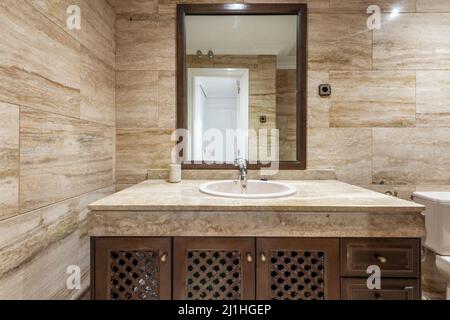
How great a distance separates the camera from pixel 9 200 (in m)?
0.88

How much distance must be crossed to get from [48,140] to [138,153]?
637 mm

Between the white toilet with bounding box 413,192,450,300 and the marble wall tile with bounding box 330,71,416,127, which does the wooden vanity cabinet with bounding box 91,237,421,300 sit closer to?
the white toilet with bounding box 413,192,450,300

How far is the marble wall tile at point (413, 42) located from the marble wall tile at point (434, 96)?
0.18ft

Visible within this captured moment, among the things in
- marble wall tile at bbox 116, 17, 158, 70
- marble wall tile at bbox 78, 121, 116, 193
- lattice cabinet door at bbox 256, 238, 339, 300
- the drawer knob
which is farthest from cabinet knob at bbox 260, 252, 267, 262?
marble wall tile at bbox 116, 17, 158, 70

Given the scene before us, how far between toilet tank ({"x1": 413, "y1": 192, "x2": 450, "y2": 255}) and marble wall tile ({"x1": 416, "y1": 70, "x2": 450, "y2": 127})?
0.50m

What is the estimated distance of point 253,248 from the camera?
1.03m

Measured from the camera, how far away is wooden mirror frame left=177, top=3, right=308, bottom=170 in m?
1.63

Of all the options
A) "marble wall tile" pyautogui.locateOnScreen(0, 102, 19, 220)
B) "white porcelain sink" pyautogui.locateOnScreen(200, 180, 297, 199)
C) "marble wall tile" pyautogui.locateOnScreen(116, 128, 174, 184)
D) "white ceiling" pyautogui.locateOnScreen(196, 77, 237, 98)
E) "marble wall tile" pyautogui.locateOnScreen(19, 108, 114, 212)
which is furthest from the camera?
"marble wall tile" pyautogui.locateOnScreen(116, 128, 174, 184)

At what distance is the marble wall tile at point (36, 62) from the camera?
0.88m

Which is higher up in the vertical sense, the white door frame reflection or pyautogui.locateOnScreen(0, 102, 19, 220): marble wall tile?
the white door frame reflection

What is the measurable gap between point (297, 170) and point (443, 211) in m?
0.77

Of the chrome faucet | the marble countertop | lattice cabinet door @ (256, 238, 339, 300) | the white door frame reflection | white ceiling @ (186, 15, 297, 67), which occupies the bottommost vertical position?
lattice cabinet door @ (256, 238, 339, 300)

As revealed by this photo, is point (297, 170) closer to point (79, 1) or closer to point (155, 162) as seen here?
point (155, 162)

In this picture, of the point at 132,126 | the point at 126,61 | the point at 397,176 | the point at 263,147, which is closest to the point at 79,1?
the point at 126,61
